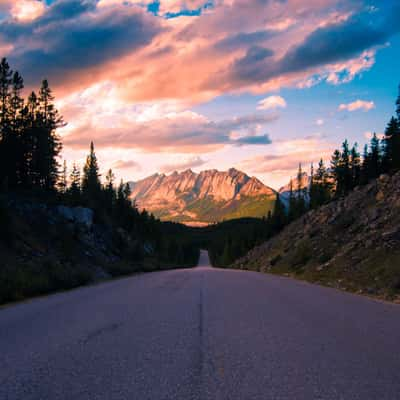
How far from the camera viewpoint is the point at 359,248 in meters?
22.5

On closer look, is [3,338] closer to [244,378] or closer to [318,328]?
[244,378]

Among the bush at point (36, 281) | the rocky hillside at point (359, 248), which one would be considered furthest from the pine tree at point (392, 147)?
the bush at point (36, 281)

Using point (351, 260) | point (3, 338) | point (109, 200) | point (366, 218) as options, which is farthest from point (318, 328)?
point (109, 200)

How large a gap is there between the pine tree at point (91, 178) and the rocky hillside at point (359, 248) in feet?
130

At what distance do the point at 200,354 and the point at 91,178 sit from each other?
6826 centimetres

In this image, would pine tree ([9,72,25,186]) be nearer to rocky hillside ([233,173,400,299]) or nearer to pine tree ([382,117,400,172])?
rocky hillside ([233,173,400,299])

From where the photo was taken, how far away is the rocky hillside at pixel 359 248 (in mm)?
16750

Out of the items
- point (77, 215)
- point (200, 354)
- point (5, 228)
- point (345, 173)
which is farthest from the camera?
point (345, 173)

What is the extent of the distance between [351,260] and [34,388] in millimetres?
20340

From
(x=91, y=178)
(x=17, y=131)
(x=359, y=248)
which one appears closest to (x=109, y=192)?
(x=91, y=178)

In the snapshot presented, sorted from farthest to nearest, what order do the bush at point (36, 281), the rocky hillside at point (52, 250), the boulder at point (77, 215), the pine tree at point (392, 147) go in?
the pine tree at point (392, 147)
the boulder at point (77, 215)
the rocky hillside at point (52, 250)
the bush at point (36, 281)

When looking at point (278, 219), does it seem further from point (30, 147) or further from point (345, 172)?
point (30, 147)

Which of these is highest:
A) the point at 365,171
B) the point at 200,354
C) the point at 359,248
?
the point at 365,171

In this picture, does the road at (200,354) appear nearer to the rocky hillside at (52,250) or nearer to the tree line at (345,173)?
the rocky hillside at (52,250)
